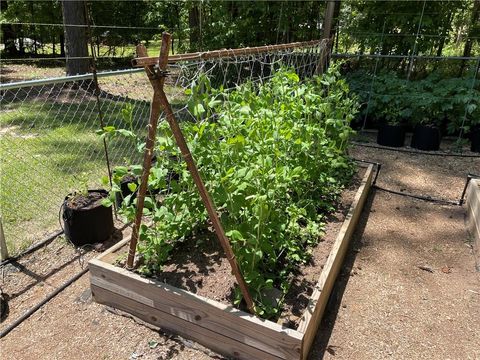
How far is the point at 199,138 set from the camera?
227cm

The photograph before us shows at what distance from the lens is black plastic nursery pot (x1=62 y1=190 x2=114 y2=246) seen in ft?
10.1

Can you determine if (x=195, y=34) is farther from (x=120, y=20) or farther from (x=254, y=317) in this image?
(x=254, y=317)

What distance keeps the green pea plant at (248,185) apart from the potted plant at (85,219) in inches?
25.2

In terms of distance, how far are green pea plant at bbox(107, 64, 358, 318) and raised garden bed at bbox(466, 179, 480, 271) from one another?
1457 mm

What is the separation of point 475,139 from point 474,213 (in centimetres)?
269

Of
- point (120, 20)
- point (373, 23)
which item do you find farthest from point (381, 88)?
point (120, 20)

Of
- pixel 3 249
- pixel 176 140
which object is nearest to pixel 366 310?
pixel 176 140

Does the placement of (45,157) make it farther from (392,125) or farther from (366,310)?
(392,125)

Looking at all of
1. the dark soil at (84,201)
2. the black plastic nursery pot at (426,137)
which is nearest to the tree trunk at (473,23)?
the black plastic nursery pot at (426,137)

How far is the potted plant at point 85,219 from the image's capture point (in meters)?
3.06

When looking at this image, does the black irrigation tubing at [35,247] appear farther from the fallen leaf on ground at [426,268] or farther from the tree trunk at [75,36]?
the tree trunk at [75,36]

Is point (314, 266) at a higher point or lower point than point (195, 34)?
lower

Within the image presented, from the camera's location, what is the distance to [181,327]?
232 cm

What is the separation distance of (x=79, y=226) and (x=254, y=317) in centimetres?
175
